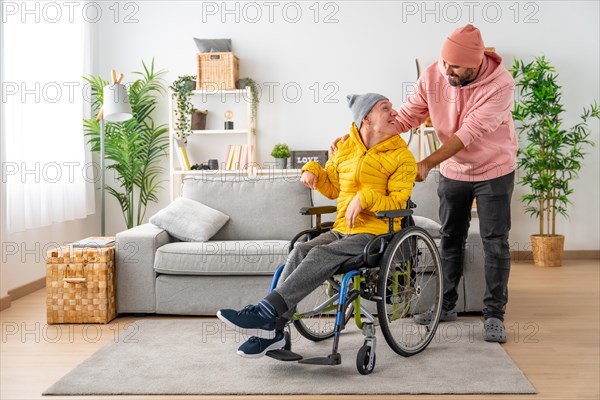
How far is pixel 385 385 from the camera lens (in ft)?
8.95

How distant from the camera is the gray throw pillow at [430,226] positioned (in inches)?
159

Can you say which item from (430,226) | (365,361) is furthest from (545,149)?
(365,361)

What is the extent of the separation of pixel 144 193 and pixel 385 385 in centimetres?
409

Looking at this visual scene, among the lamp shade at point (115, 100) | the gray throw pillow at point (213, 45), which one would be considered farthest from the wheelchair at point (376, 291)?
the gray throw pillow at point (213, 45)

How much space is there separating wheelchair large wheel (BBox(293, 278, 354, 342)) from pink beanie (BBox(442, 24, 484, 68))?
3.64 ft

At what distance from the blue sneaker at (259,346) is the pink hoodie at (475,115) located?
121cm

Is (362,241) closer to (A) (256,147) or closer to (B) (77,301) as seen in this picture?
(B) (77,301)

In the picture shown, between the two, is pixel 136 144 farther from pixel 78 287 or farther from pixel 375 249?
pixel 375 249

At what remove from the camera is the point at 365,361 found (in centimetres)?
285

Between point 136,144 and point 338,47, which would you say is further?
point 338,47

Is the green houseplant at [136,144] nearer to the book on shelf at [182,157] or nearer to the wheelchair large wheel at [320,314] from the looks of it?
the book on shelf at [182,157]

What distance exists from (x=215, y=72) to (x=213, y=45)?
0.26 metres

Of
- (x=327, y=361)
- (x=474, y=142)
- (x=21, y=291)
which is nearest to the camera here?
(x=327, y=361)

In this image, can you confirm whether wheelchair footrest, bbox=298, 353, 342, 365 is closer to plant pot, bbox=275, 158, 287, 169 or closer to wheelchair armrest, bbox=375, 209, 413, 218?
wheelchair armrest, bbox=375, 209, 413, 218
